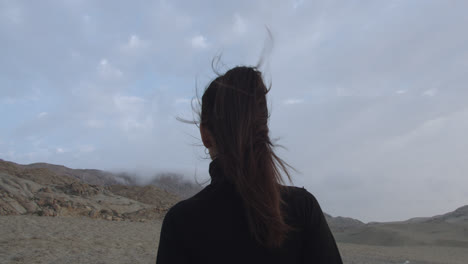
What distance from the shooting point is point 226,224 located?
134 centimetres

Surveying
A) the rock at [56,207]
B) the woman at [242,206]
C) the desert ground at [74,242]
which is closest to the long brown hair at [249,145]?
the woman at [242,206]

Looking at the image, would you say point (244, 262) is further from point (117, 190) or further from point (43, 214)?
point (117, 190)

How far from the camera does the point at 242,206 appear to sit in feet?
4.45

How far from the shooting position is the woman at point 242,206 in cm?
132

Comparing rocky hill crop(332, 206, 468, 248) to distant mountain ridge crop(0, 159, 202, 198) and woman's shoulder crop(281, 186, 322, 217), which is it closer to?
woman's shoulder crop(281, 186, 322, 217)

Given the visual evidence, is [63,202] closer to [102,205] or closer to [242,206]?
[102,205]

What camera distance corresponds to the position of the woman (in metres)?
1.32

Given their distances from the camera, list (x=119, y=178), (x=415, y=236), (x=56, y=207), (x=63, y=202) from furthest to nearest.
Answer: (x=119, y=178), (x=415, y=236), (x=63, y=202), (x=56, y=207)

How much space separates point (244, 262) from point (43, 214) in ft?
53.7

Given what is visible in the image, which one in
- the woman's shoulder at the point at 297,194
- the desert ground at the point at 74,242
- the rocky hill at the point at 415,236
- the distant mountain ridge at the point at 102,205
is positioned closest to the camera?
the woman's shoulder at the point at 297,194

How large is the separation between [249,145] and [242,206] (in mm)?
217

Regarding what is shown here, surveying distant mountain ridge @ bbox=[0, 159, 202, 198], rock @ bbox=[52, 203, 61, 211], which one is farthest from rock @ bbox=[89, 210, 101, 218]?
distant mountain ridge @ bbox=[0, 159, 202, 198]

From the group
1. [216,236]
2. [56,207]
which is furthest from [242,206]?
[56,207]

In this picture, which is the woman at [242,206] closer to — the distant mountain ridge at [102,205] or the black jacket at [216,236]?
the black jacket at [216,236]
